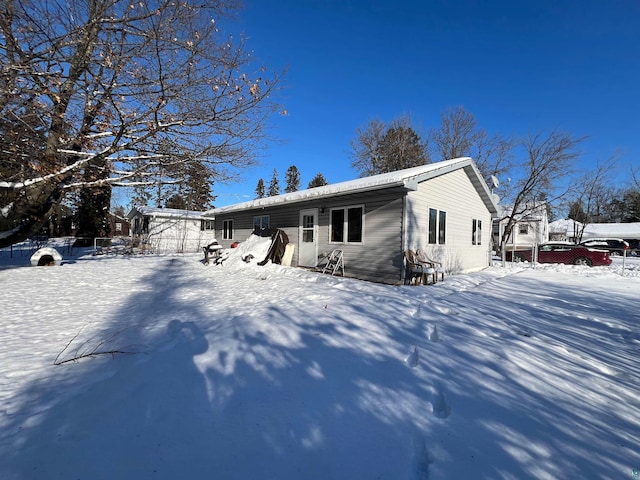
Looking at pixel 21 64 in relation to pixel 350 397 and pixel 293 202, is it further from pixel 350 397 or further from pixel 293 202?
pixel 293 202

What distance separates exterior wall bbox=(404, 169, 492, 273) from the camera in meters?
8.73

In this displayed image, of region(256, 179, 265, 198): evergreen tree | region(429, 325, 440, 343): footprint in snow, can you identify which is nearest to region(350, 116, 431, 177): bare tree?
region(429, 325, 440, 343): footprint in snow

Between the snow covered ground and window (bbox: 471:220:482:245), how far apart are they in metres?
7.26

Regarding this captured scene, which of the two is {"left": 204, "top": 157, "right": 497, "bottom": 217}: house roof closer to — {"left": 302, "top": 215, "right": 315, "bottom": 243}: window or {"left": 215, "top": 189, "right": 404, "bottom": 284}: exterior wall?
{"left": 215, "top": 189, "right": 404, "bottom": 284}: exterior wall

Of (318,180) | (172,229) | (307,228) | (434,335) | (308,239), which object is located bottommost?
(434,335)

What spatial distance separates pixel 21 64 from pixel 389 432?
685 centimetres

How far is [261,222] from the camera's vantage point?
14.0 meters

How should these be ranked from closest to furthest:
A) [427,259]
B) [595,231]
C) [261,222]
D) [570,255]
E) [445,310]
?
[445,310], [427,259], [261,222], [570,255], [595,231]

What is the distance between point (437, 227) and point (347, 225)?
306 cm

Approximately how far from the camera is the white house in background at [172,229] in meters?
21.4

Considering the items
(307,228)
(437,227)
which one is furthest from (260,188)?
(437,227)

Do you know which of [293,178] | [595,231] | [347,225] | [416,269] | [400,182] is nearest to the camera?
[400,182]

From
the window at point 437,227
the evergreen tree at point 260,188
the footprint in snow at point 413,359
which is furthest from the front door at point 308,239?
the evergreen tree at point 260,188

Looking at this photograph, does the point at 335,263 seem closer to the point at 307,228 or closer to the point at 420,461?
the point at 307,228
